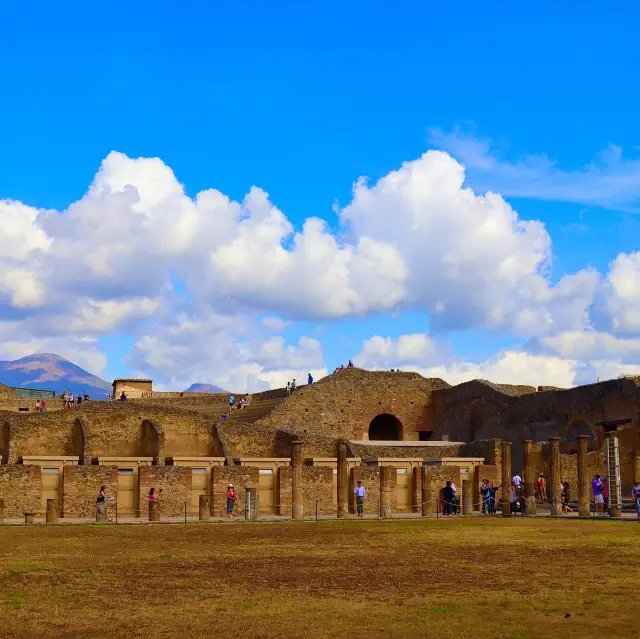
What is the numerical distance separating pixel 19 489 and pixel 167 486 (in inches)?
210

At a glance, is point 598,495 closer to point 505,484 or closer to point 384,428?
point 505,484

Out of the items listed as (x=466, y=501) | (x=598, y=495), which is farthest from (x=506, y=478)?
(x=598, y=495)

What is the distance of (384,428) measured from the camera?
222 feet

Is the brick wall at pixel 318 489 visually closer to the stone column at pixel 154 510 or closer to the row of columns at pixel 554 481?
the row of columns at pixel 554 481

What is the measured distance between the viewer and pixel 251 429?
49375 mm

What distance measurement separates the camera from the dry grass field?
12273 mm

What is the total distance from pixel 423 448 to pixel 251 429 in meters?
8.10

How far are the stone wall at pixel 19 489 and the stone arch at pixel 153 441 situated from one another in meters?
6.22

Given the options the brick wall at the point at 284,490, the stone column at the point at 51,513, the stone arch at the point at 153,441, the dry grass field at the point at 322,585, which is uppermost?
the stone arch at the point at 153,441

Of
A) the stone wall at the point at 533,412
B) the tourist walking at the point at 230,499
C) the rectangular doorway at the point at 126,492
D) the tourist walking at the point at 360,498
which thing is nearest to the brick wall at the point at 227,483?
the tourist walking at the point at 230,499

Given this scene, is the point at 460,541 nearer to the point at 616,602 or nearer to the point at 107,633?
the point at 616,602

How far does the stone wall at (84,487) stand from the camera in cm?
3878

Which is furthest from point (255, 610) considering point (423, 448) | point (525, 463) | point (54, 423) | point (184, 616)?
point (423, 448)

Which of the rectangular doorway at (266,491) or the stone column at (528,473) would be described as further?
the rectangular doorway at (266,491)
